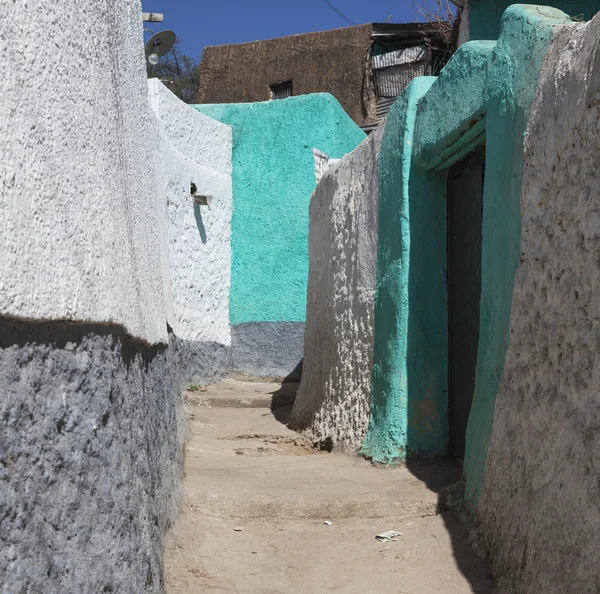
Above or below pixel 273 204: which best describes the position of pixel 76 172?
below

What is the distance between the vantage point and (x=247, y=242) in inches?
444

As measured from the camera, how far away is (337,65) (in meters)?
15.2

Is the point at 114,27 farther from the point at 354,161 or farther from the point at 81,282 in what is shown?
the point at 354,161

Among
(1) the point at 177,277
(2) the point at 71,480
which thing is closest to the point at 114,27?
(2) the point at 71,480

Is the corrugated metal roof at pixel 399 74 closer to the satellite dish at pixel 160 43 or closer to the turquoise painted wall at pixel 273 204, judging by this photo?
the turquoise painted wall at pixel 273 204

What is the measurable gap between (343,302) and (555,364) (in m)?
3.73

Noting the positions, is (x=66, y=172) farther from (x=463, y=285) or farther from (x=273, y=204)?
(x=273, y=204)

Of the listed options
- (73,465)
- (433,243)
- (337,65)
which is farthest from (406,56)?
(73,465)

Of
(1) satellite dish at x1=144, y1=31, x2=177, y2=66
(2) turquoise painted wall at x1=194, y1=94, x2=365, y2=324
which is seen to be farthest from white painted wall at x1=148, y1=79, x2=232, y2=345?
(1) satellite dish at x1=144, y1=31, x2=177, y2=66

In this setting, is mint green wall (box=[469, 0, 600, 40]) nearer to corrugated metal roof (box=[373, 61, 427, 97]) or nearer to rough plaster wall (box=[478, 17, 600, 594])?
corrugated metal roof (box=[373, 61, 427, 97])

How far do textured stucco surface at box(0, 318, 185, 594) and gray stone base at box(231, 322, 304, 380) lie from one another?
8.01 m

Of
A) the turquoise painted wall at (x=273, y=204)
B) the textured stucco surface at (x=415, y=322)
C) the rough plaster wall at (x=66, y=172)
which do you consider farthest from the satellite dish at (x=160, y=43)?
the rough plaster wall at (x=66, y=172)

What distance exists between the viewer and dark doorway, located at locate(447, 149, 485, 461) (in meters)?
4.89

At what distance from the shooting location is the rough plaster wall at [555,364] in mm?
2650
